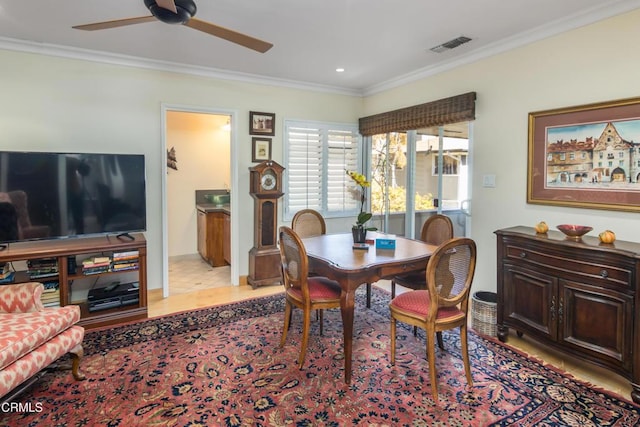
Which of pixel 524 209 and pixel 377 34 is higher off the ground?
pixel 377 34

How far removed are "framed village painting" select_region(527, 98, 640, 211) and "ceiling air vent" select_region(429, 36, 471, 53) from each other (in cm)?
89

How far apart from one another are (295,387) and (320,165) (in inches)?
128

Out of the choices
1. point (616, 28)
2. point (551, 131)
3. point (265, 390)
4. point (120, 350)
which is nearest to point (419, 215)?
point (551, 131)

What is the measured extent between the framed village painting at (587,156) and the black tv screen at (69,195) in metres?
3.64

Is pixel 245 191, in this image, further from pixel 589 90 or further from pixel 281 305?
pixel 589 90

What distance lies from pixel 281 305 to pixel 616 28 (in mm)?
3598

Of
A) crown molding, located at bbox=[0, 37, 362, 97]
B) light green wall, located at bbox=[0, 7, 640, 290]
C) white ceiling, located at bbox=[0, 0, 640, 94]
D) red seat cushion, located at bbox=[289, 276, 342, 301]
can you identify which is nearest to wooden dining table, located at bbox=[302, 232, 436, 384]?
red seat cushion, located at bbox=[289, 276, 342, 301]

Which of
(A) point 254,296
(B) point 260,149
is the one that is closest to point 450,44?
(B) point 260,149

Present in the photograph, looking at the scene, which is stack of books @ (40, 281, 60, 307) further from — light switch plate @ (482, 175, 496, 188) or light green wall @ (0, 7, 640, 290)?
light switch plate @ (482, 175, 496, 188)

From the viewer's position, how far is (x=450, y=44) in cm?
335

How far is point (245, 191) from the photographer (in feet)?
14.9

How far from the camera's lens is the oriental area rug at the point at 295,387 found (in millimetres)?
2029

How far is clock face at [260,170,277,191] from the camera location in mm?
4422

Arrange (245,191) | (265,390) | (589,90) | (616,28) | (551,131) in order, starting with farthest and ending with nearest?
(245,191) → (551,131) → (589,90) → (616,28) → (265,390)
